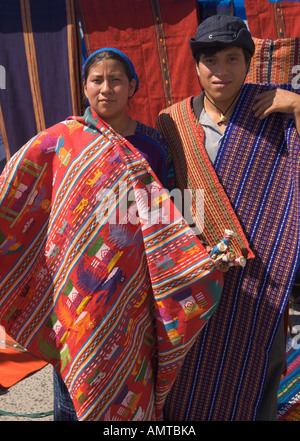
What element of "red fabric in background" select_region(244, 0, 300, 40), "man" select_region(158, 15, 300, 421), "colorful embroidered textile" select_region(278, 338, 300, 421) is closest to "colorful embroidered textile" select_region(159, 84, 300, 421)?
"man" select_region(158, 15, 300, 421)

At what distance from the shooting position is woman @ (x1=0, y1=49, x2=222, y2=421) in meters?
1.57

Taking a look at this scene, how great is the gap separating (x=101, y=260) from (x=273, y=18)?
6.56 feet

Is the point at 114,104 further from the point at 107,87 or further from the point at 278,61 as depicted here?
the point at 278,61

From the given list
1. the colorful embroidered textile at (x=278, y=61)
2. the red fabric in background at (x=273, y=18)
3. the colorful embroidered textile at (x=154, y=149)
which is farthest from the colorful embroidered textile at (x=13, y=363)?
the red fabric in background at (x=273, y=18)

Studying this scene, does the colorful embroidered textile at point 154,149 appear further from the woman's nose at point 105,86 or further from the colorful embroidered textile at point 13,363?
the colorful embroidered textile at point 13,363

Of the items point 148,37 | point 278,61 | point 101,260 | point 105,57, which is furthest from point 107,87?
point 148,37

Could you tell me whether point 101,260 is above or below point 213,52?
below

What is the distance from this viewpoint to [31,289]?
1716mm

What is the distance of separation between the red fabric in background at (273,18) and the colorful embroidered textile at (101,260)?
1581 millimetres

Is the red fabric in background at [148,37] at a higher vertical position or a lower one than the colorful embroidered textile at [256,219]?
higher

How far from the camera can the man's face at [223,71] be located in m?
1.76

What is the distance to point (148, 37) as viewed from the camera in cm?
301

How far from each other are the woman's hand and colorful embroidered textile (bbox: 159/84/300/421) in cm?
4
